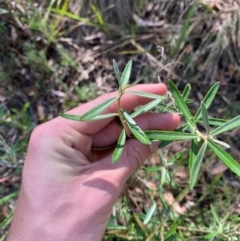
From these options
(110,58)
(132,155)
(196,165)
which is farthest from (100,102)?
(110,58)

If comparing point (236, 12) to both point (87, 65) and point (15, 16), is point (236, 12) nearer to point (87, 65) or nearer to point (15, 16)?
point (87, 65)

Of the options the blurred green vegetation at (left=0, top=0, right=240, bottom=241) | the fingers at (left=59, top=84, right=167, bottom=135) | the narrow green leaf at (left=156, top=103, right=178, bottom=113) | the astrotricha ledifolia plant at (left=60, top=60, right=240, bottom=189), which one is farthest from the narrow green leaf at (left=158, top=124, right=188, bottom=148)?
the blurred green vegetation at (left=0, top=0, right=240, bottom=241)

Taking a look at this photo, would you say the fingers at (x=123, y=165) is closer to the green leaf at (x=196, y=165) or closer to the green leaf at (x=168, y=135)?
the green leaf at (x=168, y=135)

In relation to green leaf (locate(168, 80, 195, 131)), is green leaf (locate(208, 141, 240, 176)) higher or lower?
lower

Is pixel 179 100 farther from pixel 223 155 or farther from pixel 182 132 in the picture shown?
pixel 223 155

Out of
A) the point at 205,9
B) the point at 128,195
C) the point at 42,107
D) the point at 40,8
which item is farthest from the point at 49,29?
the point at 128,195

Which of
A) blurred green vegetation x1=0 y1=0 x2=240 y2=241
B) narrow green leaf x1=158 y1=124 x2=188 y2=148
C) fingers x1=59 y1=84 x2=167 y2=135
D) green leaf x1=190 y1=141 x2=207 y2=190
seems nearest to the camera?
green leaf x1=190 y1=141 x2=207 y2=190

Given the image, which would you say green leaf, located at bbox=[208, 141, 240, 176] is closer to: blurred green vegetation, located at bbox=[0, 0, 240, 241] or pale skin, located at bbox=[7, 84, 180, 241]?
pale skin, located at bbox=[7, 84, 180, 241]
